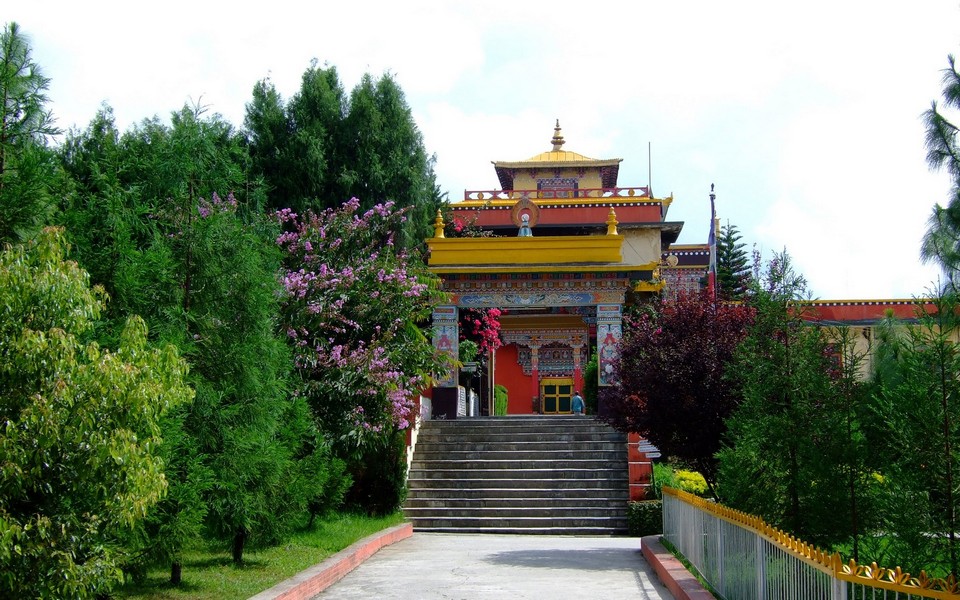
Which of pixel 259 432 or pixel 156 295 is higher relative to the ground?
pixel 156 295

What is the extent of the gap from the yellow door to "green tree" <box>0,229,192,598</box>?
2966 cm

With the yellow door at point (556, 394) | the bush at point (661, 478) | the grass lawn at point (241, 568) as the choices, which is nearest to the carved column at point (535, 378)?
the yellow door at point (556, 394)

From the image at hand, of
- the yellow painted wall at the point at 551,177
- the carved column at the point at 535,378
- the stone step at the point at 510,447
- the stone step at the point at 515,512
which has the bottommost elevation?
the stone step at the point at 515,512

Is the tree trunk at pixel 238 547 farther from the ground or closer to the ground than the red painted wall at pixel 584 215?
closer to the ground

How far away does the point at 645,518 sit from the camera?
63.9 ft

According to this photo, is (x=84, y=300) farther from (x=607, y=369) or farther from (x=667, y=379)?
(x=607, y=369)

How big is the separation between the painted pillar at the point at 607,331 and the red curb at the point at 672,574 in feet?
32.5

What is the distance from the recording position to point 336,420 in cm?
1842

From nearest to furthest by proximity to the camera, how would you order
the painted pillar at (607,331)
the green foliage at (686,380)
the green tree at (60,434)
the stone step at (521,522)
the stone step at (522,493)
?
1. the green tree at (60,434)
2. the green foliage at (686,380)
3. the stone step at (521,522)
4. the stone step at (522,493)
5. the painted pillar at (607,331)

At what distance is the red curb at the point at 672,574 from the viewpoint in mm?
9938

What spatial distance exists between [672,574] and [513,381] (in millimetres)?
26047

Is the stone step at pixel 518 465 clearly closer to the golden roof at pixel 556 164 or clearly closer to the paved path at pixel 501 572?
the paved path at pixel 501 572

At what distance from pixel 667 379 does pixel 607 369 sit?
947 cm

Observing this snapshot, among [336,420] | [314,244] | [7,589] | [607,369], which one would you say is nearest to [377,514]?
[336,420]
